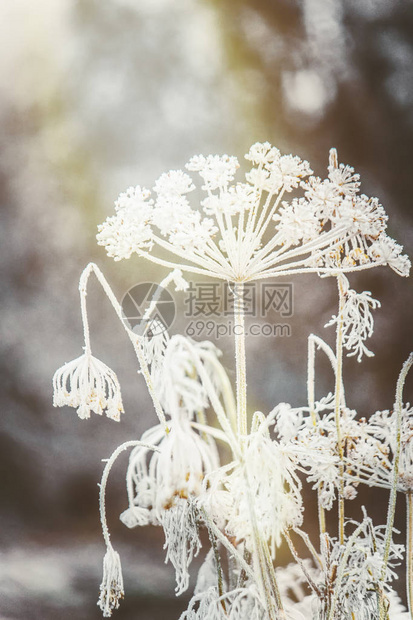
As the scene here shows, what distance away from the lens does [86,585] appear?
Result: 1276 millimetres

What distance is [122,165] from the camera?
4.29 ft

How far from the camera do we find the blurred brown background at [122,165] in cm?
128

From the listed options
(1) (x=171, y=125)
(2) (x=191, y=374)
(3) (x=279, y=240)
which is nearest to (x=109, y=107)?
(1) (x=171, y=125)

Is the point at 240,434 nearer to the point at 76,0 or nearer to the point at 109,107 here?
the point at 109,107

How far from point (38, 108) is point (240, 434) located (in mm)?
902

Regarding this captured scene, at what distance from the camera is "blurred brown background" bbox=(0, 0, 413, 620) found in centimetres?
128
